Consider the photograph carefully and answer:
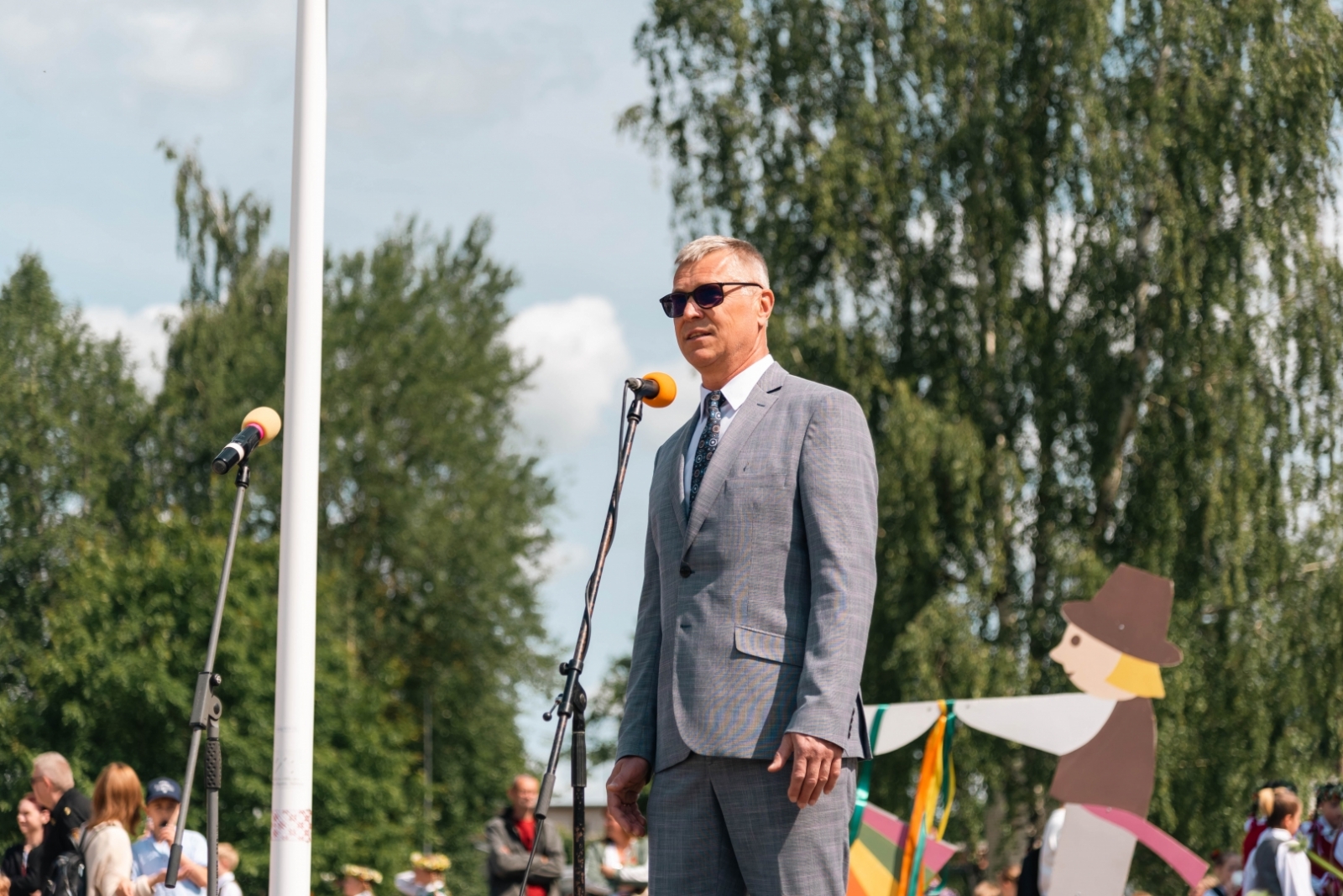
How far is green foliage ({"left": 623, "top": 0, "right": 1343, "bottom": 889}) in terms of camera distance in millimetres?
14758

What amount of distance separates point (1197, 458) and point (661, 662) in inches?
508

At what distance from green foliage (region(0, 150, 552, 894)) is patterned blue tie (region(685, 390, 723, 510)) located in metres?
23.7

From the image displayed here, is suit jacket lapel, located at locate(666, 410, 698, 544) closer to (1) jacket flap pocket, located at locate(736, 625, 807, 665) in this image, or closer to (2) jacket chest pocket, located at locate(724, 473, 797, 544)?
(2) jacket chest pocket, located at locate(724, 473, 797, 544)

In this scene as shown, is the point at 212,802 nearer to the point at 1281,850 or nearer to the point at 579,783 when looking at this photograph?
the point at 579,783

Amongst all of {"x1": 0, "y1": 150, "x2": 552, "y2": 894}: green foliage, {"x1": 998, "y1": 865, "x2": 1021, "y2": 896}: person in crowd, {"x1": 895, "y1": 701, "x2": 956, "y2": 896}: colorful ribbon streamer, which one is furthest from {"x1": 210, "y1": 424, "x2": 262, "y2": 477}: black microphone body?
{"x1": 0, "y1": 150, "x2": 552, "y2": 894}: green foliage

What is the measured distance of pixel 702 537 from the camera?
3240 millimetres

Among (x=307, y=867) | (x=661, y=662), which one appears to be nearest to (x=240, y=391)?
(x=307, y=867)

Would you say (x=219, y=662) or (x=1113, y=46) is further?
(x=219, y=662)

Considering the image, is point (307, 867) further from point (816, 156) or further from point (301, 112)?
point (816, 156)

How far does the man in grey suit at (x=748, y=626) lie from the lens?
303 cm

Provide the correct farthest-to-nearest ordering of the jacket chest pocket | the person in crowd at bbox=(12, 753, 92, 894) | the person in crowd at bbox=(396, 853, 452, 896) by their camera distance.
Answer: the person in crowd at bbox=(396, 853, 452, 896)
the person in crowd at bbox=(12, 753, 92, 894)
the jacket chest pocket

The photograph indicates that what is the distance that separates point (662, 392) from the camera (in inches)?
155

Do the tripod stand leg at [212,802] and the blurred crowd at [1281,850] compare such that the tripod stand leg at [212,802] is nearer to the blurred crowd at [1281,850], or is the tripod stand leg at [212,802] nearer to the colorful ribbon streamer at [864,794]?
the colorful ribbon streamer at [864,794]

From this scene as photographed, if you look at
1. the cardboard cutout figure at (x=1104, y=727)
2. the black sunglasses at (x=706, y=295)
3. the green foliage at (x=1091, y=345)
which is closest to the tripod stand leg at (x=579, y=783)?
the black sunglasses at (x=706, y=295)
